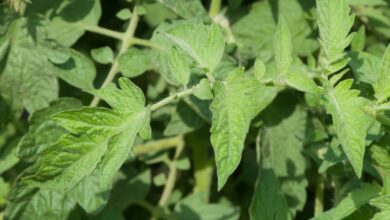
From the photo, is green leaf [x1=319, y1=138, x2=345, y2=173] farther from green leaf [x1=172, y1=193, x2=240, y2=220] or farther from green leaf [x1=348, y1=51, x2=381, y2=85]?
green leaf [x1=172, y1=193, x2=240, y2=220]

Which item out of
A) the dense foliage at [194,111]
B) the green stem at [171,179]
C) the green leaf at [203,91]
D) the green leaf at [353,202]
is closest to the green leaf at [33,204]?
the dense foliage at [194,111]

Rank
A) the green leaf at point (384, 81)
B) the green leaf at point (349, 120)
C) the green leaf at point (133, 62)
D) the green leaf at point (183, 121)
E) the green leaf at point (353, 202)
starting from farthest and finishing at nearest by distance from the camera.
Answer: the green leaf at point (183, 121) < the green leaf at point (133, 62) < the green leaf at point (353, 202) < the green leaf at point (384, 81) < the green leaf at point (349, 120)

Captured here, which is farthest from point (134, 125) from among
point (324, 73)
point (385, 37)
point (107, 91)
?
point (385, 37)

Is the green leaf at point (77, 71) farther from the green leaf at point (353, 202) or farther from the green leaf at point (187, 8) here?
the green leaf at point (353, 202)

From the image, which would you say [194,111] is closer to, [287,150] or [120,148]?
[287,150]

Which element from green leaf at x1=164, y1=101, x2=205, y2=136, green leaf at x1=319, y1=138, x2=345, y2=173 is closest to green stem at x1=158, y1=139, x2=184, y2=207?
green leaf at x1=164, y1=101, x2=205, y2=136

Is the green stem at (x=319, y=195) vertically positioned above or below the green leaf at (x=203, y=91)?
below
